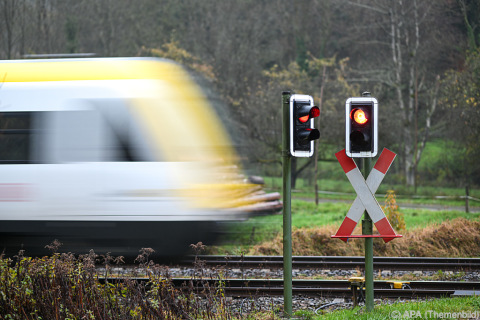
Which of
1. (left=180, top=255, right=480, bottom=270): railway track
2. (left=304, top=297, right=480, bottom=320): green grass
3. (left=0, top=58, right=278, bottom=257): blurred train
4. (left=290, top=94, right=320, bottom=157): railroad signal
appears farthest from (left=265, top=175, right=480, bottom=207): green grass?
(left=290, top=94, right=320, bottom=157): railroad signal

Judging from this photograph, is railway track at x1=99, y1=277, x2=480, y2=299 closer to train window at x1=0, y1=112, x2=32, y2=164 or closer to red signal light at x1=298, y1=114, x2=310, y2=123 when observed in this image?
train window at x1=0, y1=112, x2=32, y2=164

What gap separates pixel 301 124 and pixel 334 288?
2975 mm

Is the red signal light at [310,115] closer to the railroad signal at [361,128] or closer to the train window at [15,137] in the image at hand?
the railroad signal at [361,128]

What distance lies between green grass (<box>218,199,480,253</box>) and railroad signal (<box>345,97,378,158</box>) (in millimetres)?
3199

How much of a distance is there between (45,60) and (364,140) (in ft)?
20.3

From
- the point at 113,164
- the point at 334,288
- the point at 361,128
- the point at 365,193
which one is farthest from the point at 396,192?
the point at 361,128

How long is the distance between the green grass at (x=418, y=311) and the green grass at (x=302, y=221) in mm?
2896

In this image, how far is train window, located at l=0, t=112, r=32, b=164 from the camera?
919 cm

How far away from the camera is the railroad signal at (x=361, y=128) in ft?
21.3

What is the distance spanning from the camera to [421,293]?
8211mm

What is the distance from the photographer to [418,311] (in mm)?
6477

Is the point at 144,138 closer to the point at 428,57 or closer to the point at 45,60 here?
the point at 45,60

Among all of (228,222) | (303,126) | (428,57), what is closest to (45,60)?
(228,222)

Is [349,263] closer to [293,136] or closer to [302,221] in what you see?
[293,136]
